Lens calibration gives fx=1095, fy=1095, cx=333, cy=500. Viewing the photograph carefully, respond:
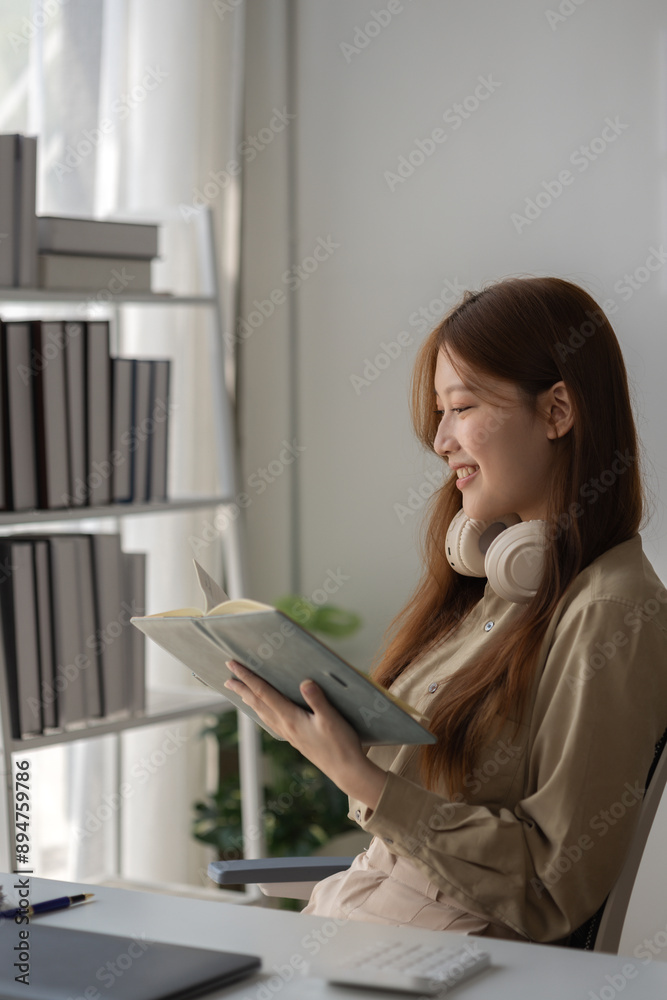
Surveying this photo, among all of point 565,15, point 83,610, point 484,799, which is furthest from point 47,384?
point 565,15

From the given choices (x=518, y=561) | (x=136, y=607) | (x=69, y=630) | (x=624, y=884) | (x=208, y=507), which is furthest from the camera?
(x=208, y=507)

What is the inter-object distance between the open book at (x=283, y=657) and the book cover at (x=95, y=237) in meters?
1.10

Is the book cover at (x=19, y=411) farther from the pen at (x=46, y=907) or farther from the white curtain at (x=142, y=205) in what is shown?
the pen at (x=46, y=907)

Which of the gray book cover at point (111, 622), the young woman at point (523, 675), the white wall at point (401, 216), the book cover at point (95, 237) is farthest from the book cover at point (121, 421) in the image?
the young woman at point (523, 675)

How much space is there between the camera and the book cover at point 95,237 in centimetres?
208

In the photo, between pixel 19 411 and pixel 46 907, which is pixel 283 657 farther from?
pixel 19 411

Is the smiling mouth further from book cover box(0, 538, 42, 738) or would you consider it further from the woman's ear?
book cover box(0, 538, 42, 738)

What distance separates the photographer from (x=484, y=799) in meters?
1.29

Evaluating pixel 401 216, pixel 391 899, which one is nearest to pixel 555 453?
pixel 391 899

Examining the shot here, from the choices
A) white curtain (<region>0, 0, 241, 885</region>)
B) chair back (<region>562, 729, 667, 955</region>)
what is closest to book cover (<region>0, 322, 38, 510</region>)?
white curtain (<region>0, 0, 241, 885</region>)

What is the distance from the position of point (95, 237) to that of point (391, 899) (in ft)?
4.55

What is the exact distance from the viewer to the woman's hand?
47.2 inches

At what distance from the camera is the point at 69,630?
2092mm

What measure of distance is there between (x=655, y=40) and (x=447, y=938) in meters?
1.81
